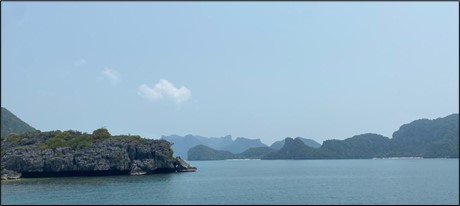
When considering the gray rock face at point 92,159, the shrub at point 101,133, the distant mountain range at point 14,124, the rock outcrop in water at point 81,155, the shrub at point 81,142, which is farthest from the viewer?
the distant mountain range at point 14,124

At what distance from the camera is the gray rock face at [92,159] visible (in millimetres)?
121562

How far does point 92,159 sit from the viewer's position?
127 meters

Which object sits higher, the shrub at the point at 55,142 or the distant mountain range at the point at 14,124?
the distant mountain range at the point at 14,124

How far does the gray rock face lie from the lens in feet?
399

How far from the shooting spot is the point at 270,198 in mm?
68000

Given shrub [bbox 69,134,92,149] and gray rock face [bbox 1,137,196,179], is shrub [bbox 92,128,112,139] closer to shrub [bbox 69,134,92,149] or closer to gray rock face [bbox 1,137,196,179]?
shrub [bbox 69,134,92,149]

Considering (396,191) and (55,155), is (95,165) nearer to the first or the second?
(55,155)

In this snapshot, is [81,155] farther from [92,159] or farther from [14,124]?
[14,124]

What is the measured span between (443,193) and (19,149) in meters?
121

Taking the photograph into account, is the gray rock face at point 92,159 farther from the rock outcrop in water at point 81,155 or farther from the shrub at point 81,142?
the shrub at point 81,142

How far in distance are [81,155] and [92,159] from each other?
14.7 feet

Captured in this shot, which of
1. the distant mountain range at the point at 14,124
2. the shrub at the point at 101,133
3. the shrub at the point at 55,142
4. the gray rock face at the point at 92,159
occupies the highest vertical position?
the distant mountain range at the point at 14,124

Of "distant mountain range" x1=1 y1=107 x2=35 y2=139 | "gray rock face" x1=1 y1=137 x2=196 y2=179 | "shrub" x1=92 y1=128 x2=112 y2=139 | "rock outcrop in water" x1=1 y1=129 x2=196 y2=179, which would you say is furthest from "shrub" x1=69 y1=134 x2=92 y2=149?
"distant mountain range" x1=1 y1=107 x2=35 y2=139

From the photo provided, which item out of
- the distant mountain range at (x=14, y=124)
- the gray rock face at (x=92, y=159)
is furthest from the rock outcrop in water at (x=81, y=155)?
the distant mountain range at (x=14, y=124)
